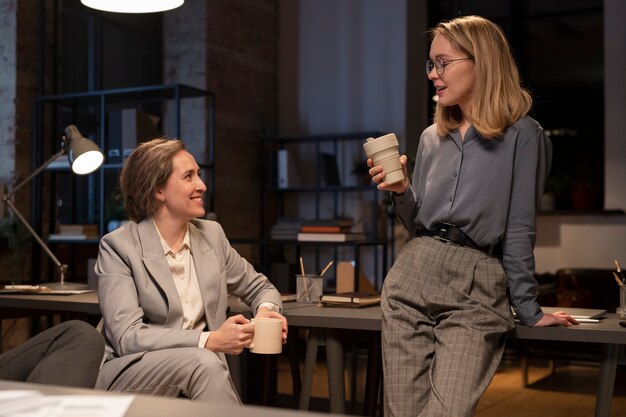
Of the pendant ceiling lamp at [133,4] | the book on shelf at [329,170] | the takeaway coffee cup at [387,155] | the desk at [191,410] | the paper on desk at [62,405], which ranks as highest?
the pendant ceiling lamp at [133,4]

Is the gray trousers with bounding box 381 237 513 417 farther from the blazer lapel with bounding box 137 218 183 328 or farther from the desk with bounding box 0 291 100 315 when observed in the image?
the desk with bounding box 0 291 100 315

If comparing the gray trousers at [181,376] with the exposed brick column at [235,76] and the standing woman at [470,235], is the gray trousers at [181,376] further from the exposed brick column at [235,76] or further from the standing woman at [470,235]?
the exposed brick column at [235,76]

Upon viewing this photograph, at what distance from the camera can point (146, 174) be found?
2.65 metres

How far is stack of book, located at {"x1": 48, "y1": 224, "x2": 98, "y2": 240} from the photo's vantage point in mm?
5594

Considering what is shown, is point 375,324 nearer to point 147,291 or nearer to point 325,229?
point 147,291

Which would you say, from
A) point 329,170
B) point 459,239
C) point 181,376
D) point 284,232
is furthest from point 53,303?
point 329,170

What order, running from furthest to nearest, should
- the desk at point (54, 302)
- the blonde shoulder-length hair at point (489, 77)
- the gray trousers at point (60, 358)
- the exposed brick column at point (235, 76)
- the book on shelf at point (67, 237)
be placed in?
the exposed brick column at point (235, 76) → the book on shelf at point (67, 237) → the desk at point (54, 302) → the blonde shoulder-length hair at point (489, 77) → the gray trousers at point (60, 358)

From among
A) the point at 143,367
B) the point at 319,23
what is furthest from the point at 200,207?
the point at 319,23

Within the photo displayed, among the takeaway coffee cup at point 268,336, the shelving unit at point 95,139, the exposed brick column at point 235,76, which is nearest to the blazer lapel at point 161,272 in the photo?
the takeaway coffee cup at point 268,336

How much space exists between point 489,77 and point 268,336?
2.92ft

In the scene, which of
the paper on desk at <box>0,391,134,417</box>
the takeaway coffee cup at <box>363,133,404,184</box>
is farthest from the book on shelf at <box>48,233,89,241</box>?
the paper on desk at <box>0,391,134,417</box>

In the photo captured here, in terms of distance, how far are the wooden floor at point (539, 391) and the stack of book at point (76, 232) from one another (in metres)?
1.56

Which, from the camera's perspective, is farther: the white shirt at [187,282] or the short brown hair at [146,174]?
the short brown hair at [146,174]

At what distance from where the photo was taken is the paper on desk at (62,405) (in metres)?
1.11
